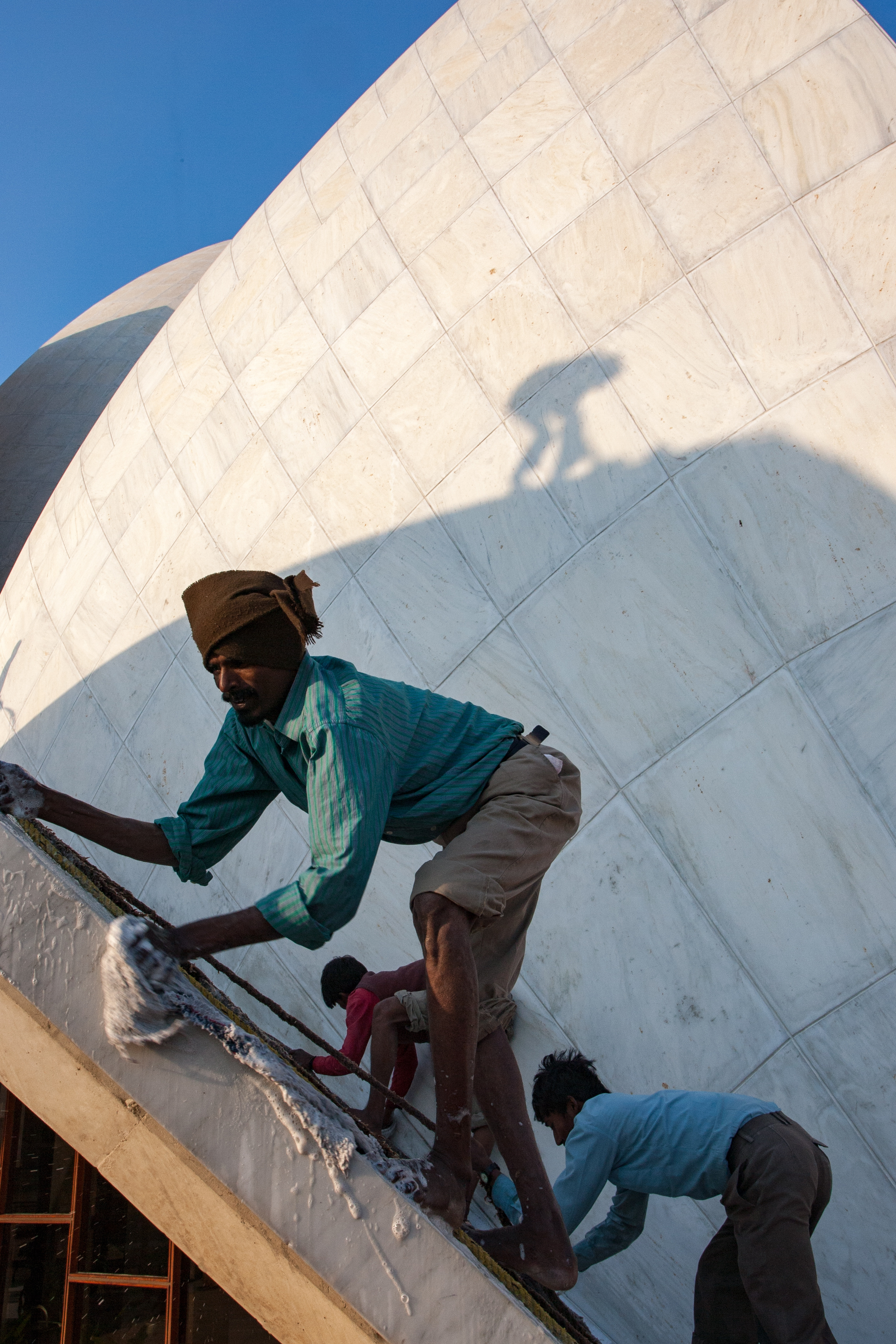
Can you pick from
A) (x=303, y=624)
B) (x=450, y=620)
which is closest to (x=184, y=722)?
(x=450, y=620)

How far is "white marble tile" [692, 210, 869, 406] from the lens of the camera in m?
4.86

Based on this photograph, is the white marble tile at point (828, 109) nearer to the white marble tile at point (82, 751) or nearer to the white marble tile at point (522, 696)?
the white marble tile at point (522, 696)

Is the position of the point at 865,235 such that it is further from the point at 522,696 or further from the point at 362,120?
the point at 362,120

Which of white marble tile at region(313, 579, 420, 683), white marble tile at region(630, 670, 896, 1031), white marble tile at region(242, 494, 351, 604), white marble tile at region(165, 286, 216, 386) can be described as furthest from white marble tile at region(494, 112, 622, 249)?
white marble tile at region(630, 670, 896, 1031)

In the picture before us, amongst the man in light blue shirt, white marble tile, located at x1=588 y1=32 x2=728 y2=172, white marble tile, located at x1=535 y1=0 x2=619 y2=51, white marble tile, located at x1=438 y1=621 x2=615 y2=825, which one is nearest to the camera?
the man in light blue shirt

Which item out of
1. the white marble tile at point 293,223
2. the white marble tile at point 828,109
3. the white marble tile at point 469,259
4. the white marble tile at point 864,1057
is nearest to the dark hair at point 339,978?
the white marble tile at point 864,1057

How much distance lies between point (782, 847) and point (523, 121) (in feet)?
16.1

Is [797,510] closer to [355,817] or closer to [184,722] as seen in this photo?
[355,817]

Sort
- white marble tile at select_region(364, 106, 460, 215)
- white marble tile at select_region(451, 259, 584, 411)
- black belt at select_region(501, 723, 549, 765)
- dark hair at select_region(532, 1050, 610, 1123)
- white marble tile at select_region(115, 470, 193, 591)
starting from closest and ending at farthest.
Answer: black belt at select_region(501, 723, 549, 765), dark hair at select_region(532, 1050, 610, 1123), white marble tile at select_region(451, 259, 584, 411), white marble tile at select_region(364, 106, 460, 215), white marble tile at select_region(115, 470, 193, 591)

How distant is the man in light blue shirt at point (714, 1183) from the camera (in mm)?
3129

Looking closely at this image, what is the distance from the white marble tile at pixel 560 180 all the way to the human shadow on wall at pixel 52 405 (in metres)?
11.4

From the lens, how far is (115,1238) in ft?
11.2

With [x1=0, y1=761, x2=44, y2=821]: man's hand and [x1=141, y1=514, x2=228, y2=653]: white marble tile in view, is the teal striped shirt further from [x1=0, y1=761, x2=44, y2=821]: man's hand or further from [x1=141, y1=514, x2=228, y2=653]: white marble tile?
[x1=141, y1=514, x2=228, y2=653]: white marble tile

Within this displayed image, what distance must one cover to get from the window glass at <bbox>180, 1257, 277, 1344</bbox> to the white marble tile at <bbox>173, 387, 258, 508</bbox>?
509cm
